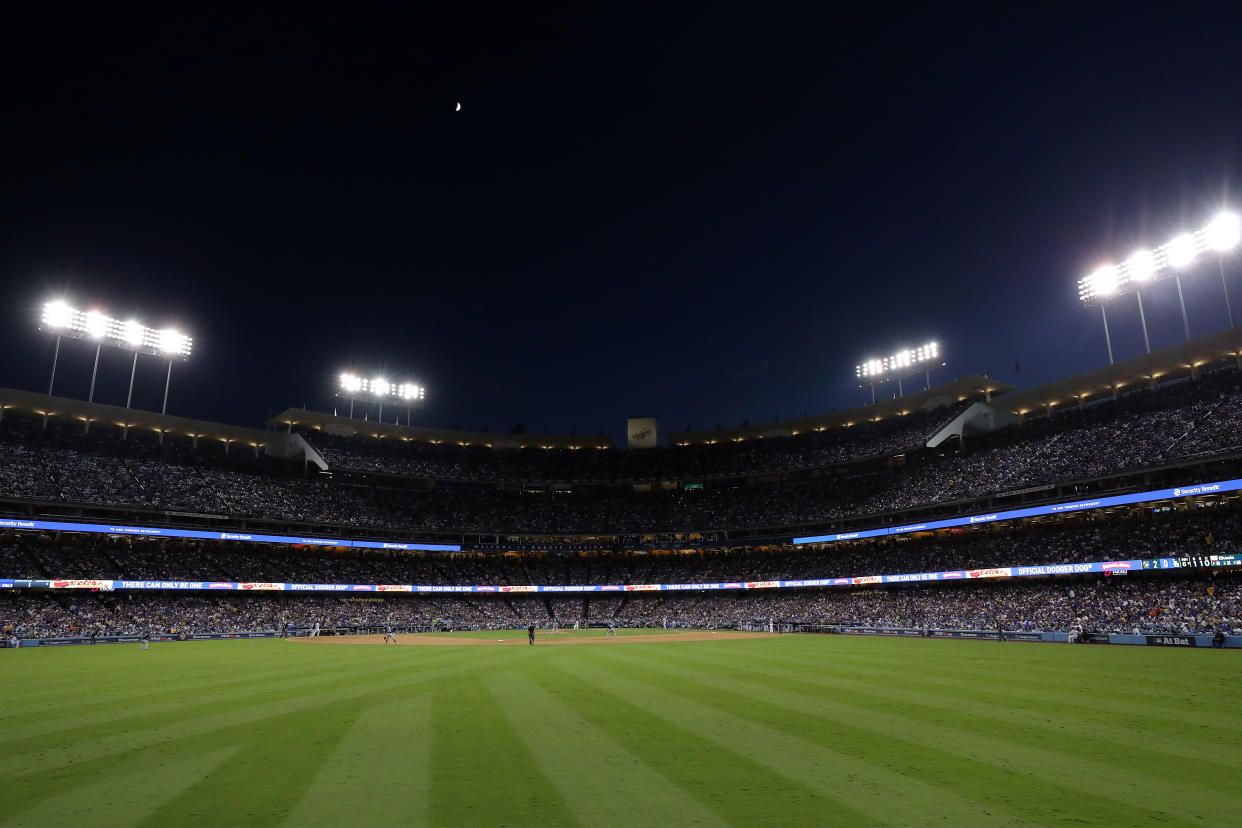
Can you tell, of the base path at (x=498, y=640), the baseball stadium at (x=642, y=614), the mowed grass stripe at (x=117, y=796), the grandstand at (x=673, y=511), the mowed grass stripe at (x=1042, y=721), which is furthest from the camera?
the grandstand at (x=673, y=511)

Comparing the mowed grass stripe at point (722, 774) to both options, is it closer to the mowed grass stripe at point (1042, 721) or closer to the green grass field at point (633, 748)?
the green grass field at point (633, 748)

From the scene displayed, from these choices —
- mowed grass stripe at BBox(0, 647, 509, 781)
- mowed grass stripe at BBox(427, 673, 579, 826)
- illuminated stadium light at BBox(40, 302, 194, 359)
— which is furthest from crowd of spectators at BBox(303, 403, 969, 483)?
mowed grass stripe at BBox(427, 673, 579, 826)

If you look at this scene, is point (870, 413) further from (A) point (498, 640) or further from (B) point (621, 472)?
(A) point (498, 640)

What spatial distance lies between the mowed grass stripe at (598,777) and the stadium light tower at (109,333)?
170ft

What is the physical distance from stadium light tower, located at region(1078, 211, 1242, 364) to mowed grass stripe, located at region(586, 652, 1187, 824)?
1602 inches

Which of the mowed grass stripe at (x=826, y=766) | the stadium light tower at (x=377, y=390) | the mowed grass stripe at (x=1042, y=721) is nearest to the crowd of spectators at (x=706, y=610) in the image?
the stadium light tower at (x=377, y=390)

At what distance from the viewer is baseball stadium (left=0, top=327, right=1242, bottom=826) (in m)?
9.34

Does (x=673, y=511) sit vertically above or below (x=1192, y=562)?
above

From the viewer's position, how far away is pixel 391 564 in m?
70.9

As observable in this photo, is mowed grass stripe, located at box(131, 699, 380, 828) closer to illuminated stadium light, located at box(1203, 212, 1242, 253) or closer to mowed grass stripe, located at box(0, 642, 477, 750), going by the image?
mowed grass stripe, located at box(0, 642, 477, 750)

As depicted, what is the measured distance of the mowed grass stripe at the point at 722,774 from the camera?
782cm

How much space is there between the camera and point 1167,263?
43.9 metres

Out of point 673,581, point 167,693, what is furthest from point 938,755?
point 673,581

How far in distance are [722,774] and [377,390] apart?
72.8 metres
